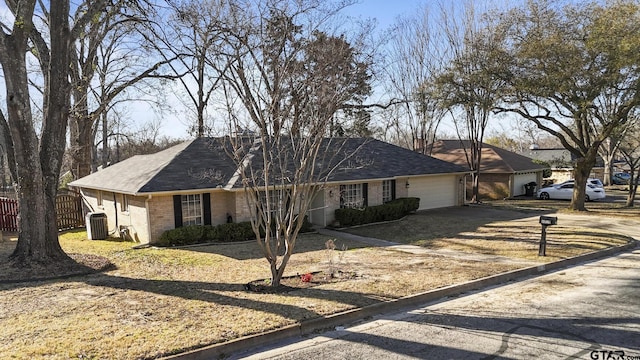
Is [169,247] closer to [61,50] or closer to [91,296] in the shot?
[91,296]

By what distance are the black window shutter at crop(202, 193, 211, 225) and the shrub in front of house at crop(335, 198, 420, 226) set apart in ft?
18.0

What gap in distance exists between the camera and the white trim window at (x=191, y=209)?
15.6m

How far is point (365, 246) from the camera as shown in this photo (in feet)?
47.8

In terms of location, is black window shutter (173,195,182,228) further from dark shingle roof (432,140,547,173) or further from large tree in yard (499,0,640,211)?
dark shingle roof (432,140,547,173)

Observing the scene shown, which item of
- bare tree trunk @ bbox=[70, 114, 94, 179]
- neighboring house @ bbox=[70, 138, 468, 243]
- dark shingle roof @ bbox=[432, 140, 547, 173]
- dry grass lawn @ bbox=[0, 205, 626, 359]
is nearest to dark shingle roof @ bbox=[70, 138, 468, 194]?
neighboring house @ bbox=[70, 138, 468, 243]

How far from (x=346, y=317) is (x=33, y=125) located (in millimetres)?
9822

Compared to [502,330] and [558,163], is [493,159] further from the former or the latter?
[502,330]

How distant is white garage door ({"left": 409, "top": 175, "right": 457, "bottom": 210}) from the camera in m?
23.0

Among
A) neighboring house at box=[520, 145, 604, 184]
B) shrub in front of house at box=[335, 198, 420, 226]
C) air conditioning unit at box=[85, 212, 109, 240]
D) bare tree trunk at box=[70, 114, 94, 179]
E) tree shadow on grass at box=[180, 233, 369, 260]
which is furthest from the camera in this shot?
neighboring house at box=[520, 145, 604, 184]

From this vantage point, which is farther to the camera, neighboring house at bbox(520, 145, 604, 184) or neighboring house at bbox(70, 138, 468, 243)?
neighboring house at bbox(520, 145, 604, 184)

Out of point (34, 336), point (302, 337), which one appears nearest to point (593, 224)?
point (302, 337)

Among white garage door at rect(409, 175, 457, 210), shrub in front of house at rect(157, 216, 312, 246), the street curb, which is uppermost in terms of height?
white garage door at rect(409, 175, 457, 210)

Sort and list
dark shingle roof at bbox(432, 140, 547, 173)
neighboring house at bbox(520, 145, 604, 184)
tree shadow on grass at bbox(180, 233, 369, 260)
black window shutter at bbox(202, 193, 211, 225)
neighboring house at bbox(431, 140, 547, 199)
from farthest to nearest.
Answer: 1. neighboring house at bbox(520, 145, 604, 184)
2. dark shingle roof at bbox(432, 140, 547, 173)
3. neighboring house at bbox(431, 140, 547, 199)
4. black window shutter at bbox(202, 193, 211, 225)
5. tree shadow on grass at bbox(180, 233, 369, 260)

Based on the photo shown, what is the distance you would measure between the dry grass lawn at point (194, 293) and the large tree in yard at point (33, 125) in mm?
1787
